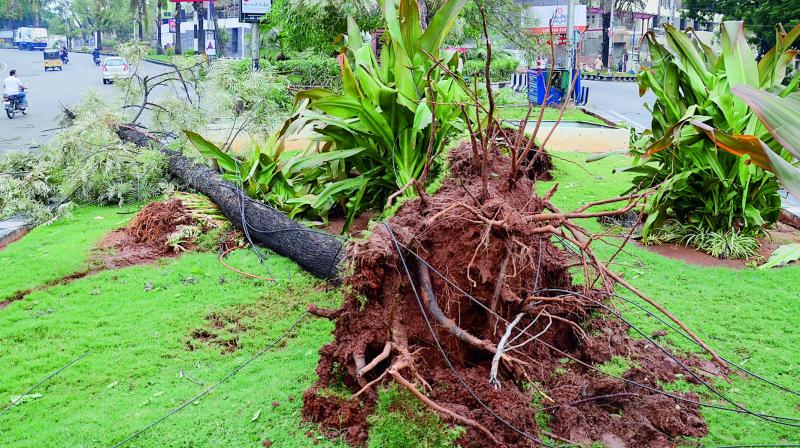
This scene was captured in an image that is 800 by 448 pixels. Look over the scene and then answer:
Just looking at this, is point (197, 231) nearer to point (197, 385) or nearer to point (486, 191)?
point (197, 385)

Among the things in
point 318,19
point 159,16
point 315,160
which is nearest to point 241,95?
point 315,160

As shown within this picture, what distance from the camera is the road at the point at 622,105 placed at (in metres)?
16.3

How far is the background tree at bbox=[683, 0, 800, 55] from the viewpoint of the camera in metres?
23.8

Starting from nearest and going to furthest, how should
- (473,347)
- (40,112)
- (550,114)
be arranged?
(473,347) < (550,114) < (40,112)

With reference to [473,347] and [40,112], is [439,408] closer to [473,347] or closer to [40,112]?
[473,347]

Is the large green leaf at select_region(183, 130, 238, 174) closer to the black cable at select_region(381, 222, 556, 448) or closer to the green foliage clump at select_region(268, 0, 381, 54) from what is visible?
the black cable at select_region(381, 222, 556, 448)

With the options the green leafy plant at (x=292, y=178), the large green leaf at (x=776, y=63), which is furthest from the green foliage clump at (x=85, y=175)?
the large green leaf at (x=776, y=63)

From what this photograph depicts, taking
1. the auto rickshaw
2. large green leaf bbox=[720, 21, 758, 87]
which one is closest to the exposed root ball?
large green leaf bbox=[720, 21, 758, 87]

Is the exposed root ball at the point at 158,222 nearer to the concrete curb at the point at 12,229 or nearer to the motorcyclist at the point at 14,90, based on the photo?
the concrete curb at the point at 12,229

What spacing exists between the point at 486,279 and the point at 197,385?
1.84 m

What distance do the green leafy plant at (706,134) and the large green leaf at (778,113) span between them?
9.82 ft

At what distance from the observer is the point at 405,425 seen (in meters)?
3.15

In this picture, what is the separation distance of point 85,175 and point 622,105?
1703 cm

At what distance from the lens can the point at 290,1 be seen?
58.1 ft
